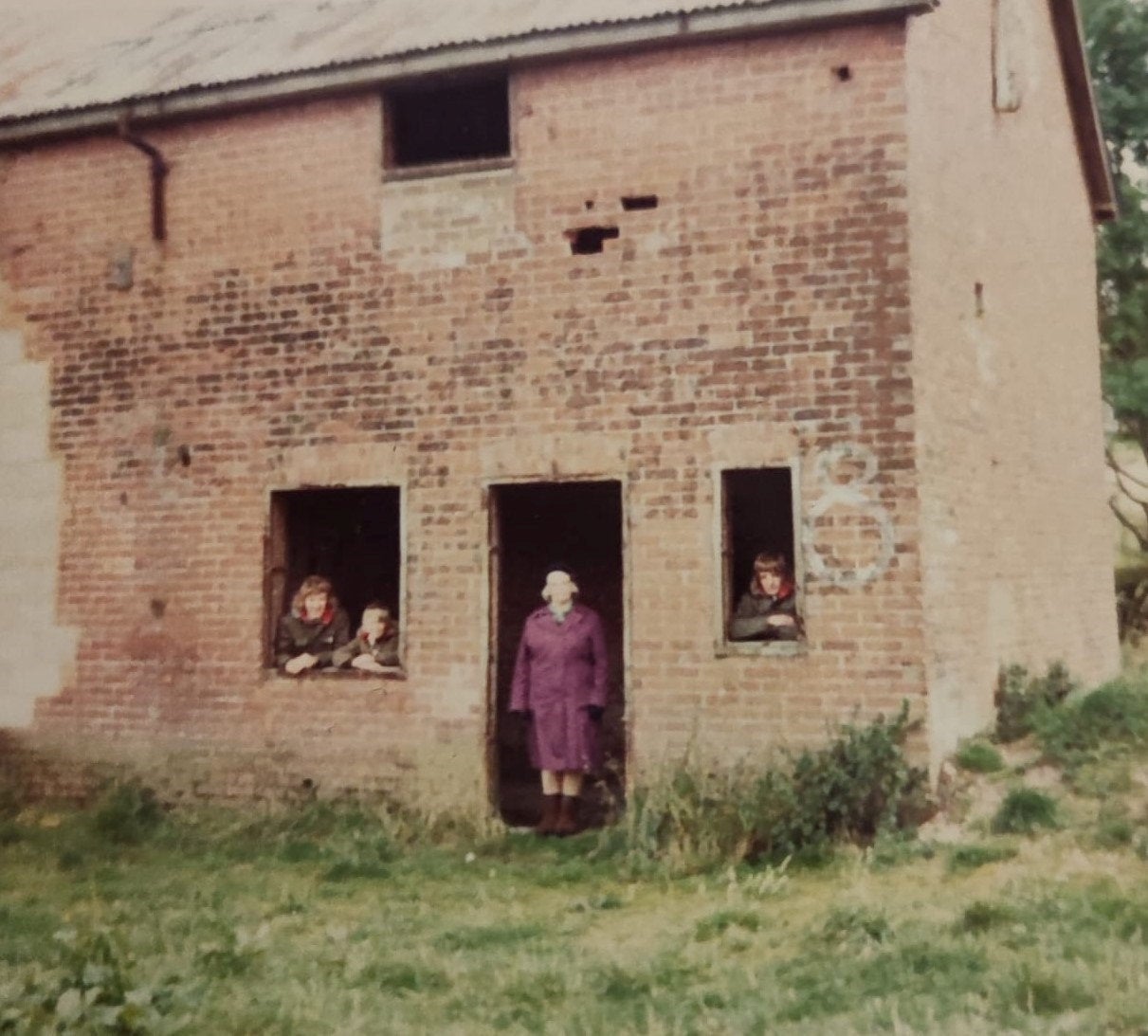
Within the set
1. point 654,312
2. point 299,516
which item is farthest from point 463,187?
point 299,516

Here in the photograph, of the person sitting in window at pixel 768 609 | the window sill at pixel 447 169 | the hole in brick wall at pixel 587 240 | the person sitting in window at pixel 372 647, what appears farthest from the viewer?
the person sitting in window at pixel 372 647

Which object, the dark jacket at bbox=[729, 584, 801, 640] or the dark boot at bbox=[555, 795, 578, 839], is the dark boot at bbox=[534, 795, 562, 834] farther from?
the dark jacket at bbox=[729, 584, 801, 640]

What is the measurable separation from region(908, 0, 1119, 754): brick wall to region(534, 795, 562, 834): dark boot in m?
2.56

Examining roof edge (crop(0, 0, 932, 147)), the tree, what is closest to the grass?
roof edge (crop(0, 0, 932, 147))

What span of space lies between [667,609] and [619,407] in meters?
1.38

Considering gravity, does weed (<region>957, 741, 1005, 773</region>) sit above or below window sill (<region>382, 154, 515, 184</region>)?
below

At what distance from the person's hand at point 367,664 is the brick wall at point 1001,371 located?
3762 millimetres

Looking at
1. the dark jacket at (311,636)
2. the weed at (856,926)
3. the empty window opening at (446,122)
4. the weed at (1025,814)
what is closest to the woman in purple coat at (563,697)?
the dark jacket at (311,636)

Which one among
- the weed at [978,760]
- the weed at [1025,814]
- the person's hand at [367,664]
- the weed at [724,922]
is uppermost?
the person's hand at [367,664]

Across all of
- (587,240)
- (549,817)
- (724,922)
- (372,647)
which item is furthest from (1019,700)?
(372,647)

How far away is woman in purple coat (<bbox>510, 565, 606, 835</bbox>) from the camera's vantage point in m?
8.24

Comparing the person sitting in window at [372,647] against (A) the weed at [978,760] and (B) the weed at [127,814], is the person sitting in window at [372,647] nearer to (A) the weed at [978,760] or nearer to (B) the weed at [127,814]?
(B) the weed at [127,814]

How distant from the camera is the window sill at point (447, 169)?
852 centimetres

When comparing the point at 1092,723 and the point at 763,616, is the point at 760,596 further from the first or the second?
the point at 1092,723
